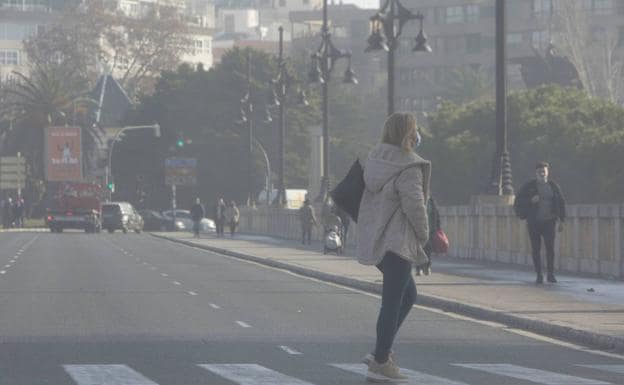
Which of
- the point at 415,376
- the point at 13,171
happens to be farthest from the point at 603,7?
the point at 415,376

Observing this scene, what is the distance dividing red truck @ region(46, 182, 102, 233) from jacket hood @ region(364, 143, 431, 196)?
2883 inches

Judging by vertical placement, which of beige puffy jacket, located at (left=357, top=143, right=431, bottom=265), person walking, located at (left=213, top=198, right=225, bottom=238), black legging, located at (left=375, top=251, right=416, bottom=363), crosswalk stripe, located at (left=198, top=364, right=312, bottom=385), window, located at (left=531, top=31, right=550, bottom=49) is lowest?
person walking, located at (left=213, top=198, right=225, bottom=238)

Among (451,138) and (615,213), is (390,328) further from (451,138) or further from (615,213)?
(451,138)

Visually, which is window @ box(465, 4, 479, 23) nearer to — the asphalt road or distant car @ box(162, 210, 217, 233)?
distant car @ box(162, 210, 217, 233)

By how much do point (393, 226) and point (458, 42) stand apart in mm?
137554

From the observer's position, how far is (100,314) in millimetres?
20172

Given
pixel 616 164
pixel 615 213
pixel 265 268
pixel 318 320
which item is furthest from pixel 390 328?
pixel 616 164

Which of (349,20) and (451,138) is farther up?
(349,20)

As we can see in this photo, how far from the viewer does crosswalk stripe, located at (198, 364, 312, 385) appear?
12.5m

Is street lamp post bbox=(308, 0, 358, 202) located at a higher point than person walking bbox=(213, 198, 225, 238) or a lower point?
higher

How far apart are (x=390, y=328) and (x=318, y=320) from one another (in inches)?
276

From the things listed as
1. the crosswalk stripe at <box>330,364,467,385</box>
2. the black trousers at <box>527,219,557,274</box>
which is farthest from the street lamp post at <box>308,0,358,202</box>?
the crosswalk stripe at <box>330,364,467,385</box>

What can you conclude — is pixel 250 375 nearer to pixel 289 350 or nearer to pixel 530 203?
pixel 289 350

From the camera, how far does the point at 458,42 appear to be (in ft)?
488
